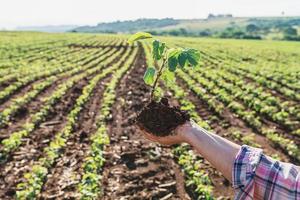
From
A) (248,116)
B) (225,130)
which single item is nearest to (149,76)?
(225,130)

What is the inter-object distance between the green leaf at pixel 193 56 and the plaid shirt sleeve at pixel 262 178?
0.95 metres

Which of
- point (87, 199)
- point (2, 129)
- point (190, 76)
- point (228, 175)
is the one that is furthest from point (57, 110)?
point (228, 175)

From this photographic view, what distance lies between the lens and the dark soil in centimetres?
264

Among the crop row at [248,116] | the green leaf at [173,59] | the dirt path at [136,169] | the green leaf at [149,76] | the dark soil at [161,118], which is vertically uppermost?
the green leaf at [173,59]

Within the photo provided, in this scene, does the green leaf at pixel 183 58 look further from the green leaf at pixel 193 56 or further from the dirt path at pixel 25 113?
the dirt path at pixel 25 113

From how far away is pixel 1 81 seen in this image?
14586 mm

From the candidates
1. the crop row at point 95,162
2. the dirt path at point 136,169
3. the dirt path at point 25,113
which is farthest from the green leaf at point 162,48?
the dirt path at point 25,113

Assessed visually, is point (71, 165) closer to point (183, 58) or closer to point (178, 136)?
point (183, 58)

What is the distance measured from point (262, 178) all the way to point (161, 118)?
119 centimetres

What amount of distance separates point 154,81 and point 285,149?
5.46 meters

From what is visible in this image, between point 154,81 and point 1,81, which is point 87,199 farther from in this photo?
point 1,81

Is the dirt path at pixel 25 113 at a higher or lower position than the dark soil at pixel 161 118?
lower

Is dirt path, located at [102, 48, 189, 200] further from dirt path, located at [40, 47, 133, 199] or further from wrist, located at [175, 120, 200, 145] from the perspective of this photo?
wrist, located at [175, 120, 200, 145]

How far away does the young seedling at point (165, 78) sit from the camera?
2707 millimetres
